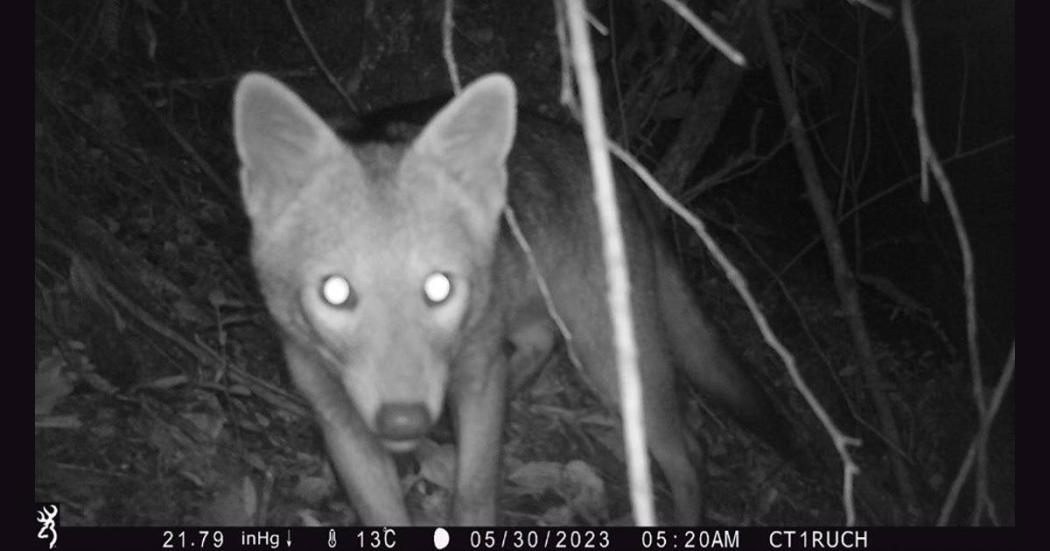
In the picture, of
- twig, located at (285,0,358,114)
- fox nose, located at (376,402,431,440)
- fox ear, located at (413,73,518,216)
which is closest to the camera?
fox nose, located at (376,402,431,440)

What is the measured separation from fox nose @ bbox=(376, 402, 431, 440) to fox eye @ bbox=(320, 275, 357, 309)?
0.29 metres

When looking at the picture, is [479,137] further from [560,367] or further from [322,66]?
[560,367]

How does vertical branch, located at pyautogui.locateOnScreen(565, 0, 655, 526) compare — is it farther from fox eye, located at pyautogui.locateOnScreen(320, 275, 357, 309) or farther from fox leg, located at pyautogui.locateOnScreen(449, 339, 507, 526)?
fox leg, located at pyautogui.locateOnScreen(449, 339, 507, 526)

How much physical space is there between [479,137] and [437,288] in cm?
46

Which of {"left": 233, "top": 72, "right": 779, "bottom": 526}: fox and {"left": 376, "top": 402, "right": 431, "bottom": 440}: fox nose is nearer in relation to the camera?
{"left": 376, "top": 402, "right": 431, "bottom": 440}: fox nose

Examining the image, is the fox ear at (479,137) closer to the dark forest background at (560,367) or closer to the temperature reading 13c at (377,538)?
the dark forest background at (560,367)

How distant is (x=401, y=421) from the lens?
253 cm

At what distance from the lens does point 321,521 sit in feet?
11.2

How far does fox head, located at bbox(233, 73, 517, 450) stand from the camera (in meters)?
2.62

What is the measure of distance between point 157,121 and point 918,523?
11.6 feet

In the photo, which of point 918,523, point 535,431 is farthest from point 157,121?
point 918,523

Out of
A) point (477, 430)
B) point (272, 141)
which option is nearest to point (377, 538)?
point (477, 430)

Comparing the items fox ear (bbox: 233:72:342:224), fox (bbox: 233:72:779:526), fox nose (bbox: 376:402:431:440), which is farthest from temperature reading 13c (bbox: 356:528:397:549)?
fox ear (bbox: 233:72:342:224)

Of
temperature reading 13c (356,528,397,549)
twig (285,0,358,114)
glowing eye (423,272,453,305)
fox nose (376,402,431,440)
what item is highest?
twig (285,0,358,114)
